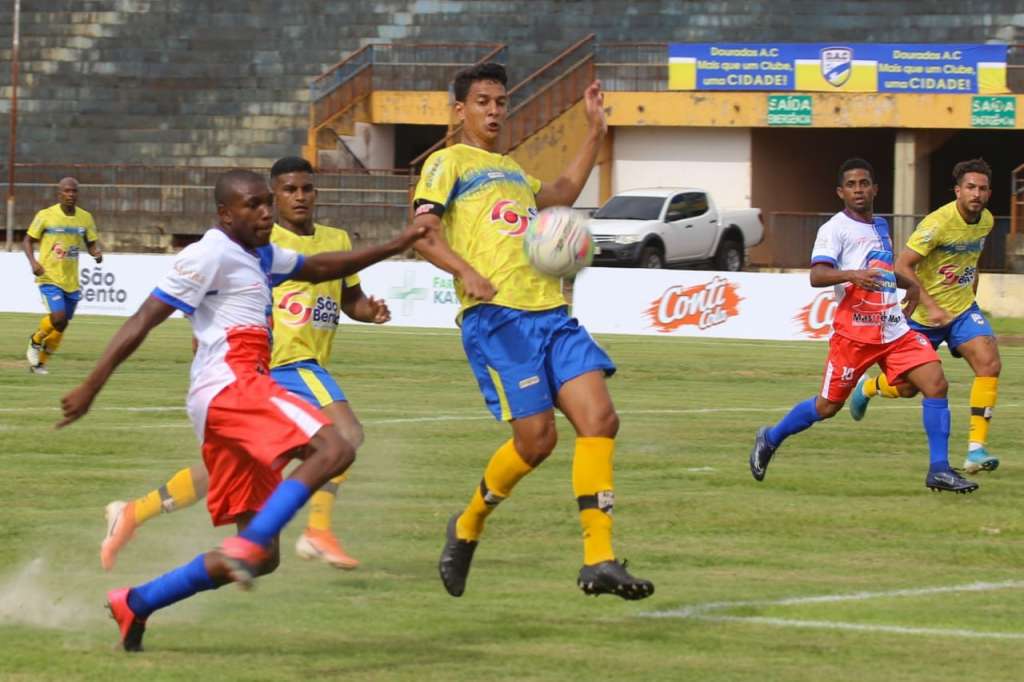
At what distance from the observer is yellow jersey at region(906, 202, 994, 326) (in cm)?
1299

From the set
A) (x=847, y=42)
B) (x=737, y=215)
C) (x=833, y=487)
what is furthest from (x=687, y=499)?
(x=847, y=42)

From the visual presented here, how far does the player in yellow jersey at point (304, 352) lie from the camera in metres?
8.70

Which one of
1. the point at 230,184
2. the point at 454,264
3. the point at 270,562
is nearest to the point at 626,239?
the point at 454,264

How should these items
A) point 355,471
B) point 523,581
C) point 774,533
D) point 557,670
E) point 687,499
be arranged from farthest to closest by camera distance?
point 355,471 < point 687,499 < point 774,533 < point 523,581 < point 557,670

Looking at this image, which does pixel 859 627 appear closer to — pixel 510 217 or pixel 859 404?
pixel 510 217

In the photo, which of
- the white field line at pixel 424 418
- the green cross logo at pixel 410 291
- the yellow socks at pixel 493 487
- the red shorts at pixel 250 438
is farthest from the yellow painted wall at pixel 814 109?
the red shorts at pixel 250 438

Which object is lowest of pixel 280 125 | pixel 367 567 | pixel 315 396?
pixel 367 567

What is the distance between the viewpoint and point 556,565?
8.98 metres

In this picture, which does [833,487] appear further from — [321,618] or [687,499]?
[321,618]

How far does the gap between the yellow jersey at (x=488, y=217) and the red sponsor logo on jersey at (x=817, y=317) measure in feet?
68.4

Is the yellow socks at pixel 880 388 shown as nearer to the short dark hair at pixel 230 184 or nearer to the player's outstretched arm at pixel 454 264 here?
the player's outstretched arm at pixel 454 264

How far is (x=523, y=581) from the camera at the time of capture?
8562 millimetres

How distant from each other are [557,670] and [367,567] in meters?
2.46

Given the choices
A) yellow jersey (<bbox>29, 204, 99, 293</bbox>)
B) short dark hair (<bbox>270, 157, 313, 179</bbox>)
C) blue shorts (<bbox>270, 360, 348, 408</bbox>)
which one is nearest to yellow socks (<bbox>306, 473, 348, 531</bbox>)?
blue shorts (<bbox>270, 360, 348, 408</bbox>)
